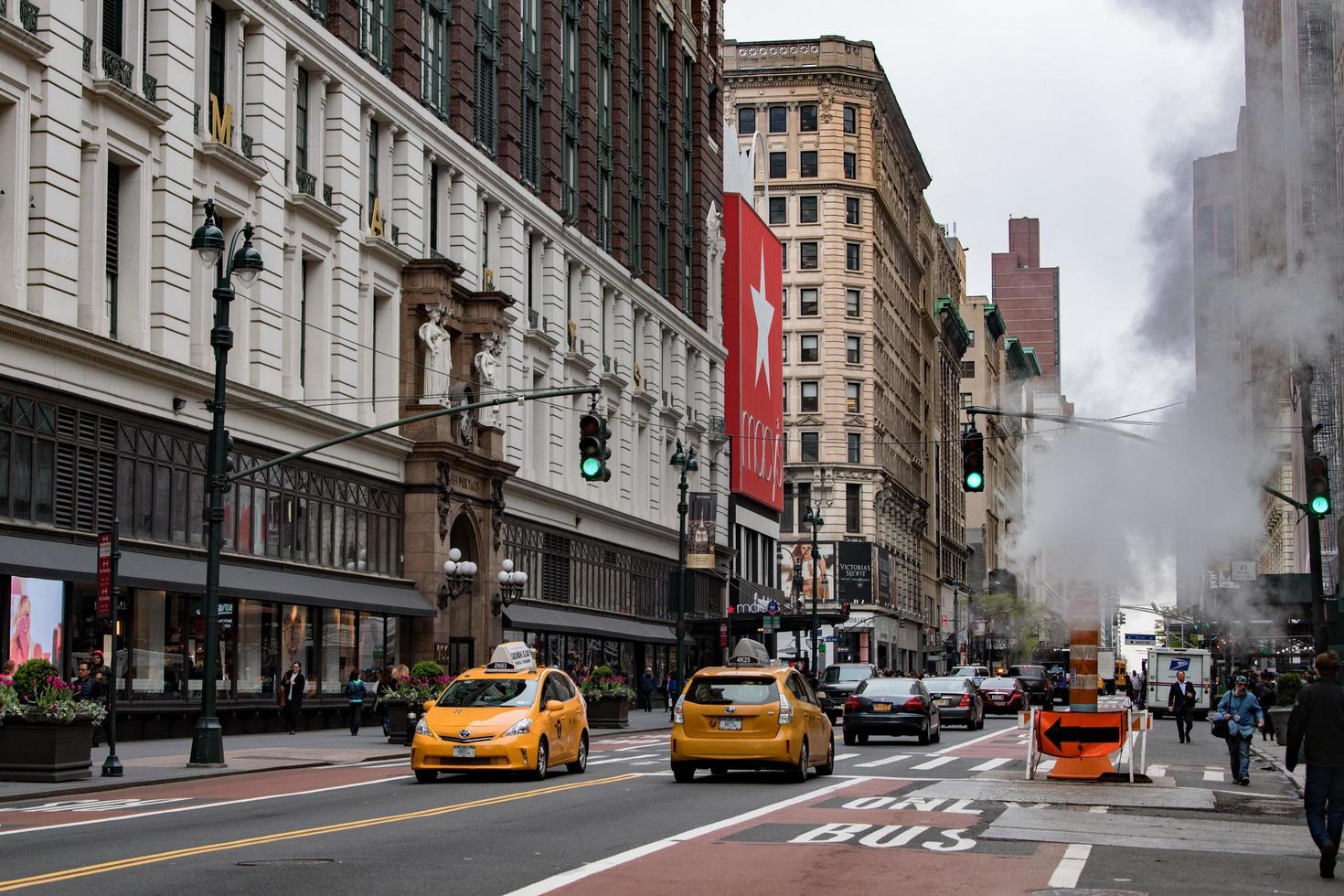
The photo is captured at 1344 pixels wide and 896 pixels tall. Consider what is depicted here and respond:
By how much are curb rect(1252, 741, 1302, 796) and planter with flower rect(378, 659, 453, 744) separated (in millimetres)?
16578

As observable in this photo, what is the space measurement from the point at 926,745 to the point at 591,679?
12140 millimetres

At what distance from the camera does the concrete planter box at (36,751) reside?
79.8 ft

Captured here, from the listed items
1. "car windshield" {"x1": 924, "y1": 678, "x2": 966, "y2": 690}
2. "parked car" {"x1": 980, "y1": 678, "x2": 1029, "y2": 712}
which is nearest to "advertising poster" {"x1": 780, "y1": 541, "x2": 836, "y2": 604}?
"parked car" {"x1": 980, "y1": 678, "x2": 1029, "y2": 712}

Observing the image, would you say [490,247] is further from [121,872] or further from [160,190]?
[121,872]

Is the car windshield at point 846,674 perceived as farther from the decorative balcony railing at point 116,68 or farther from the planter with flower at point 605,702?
the decorative balcony railing at point 116,68

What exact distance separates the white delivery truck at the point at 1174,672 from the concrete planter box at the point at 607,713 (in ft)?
100

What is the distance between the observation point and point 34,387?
3272 cm

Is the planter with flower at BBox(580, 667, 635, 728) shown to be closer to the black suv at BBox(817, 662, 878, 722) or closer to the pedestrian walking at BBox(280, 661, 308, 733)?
the black suv at BBox(817, 662, 878, 722)

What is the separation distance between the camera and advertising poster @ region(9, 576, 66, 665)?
32000 millimetres

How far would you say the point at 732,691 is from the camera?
25.8 metres

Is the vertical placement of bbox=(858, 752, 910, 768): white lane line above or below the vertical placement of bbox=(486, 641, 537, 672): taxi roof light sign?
below

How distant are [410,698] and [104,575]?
11.9 m

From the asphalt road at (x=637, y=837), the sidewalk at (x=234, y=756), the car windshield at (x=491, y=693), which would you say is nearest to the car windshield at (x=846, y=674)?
the sidewalk at (x=234, y=756)

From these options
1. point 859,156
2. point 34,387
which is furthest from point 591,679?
point 859,156
